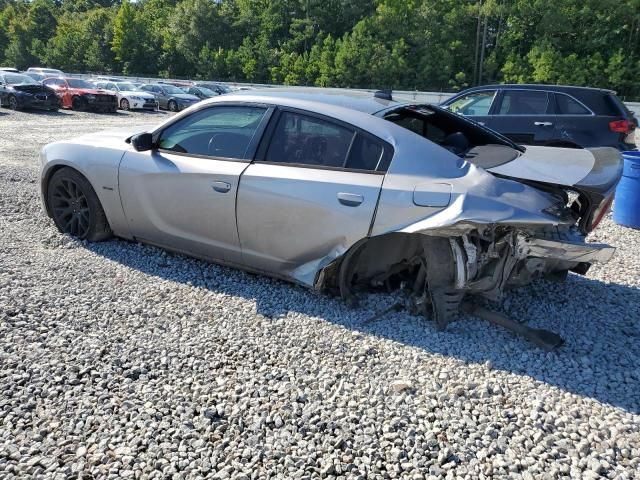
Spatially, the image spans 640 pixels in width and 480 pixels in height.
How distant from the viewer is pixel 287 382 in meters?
2.96

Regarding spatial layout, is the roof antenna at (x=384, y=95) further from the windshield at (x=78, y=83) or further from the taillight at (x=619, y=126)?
the windshield at (x=78, y=83)

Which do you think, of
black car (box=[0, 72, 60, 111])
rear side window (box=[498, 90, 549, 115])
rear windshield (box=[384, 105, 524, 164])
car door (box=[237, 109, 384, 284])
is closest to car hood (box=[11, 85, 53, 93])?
black car (box=[0, 72, 60, 111])

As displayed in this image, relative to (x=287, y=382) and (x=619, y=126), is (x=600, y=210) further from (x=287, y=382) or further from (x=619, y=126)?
(x=619, y=126)

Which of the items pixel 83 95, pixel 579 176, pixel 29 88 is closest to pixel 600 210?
pixel 579 176

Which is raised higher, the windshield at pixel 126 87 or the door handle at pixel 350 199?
the door handle at pixel 350 199

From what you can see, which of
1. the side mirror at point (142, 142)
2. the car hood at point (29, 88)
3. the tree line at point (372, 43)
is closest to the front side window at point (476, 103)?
the side mirror at point (142, 142)

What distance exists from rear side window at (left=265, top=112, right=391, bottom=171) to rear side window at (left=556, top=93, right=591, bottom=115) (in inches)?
255

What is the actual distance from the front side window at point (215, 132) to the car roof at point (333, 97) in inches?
6.7

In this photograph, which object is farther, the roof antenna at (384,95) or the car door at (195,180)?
the roof antenna at (384,95)

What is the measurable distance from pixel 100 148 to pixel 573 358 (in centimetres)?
412

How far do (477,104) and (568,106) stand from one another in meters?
1.51

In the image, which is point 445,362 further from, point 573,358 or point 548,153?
point 548,153

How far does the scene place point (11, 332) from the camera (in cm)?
334

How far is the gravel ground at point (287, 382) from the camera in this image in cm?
240
